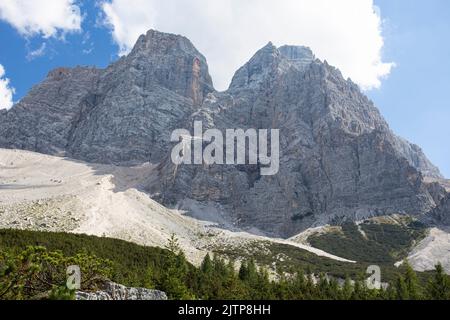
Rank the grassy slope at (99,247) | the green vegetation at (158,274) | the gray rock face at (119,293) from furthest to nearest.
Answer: the grassy slope at (99,247), the gray rock face at (119,293), the green vegetation at (158,274)

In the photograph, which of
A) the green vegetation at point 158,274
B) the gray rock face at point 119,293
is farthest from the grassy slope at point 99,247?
the gray rock face at point 119,293

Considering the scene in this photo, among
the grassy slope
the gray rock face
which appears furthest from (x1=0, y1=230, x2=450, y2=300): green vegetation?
the gray rock face

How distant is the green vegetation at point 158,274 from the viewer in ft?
124

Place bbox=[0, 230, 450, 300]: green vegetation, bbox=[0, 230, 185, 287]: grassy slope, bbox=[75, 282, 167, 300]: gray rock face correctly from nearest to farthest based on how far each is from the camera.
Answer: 1. bbox=[0, 230, 450, 300]: green vegetation
2. bbox=[75, 282, 167, 300]: gray rock face
3. bbox=[0, 230, 185, 287]: grassy slope

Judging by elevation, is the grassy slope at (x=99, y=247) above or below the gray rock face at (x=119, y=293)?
above

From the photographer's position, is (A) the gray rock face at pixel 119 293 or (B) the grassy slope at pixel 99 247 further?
(B) the grassy slope at pixel 99 247

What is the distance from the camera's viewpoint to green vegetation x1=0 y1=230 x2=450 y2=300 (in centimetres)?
3769

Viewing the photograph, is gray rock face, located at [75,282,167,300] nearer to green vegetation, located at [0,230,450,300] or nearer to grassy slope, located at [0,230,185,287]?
green vegetation, located at [0,230,450,300]

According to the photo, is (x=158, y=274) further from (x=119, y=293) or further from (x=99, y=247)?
(x=119, y=293)

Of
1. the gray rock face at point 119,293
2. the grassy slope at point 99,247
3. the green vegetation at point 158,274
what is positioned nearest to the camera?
the green vegetation at point 158,274

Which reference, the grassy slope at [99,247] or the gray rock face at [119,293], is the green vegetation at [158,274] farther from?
the gray rock face at [119,293]

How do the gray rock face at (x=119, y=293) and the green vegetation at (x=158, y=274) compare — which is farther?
the gray rock face at (x=119, y=293)
